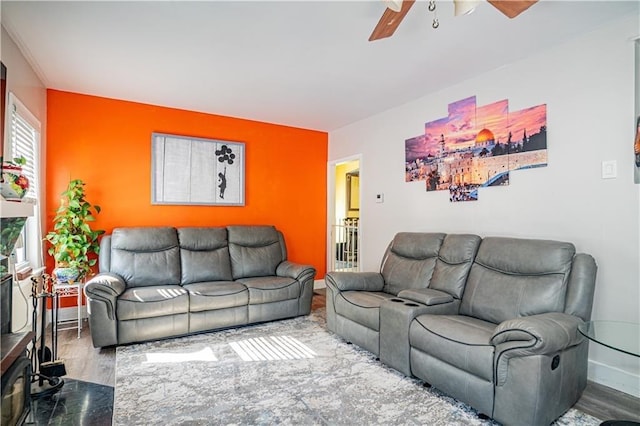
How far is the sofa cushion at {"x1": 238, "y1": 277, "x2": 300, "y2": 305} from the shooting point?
12.4ft

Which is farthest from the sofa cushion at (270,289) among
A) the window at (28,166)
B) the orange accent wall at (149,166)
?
the window at (28,166)

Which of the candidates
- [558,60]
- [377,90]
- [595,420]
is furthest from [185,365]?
[558,60]

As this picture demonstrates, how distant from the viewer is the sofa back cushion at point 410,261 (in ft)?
10.7

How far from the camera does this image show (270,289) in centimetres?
384

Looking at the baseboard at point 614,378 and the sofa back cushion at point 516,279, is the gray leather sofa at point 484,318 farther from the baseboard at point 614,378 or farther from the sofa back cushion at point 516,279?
the baseboard at point 614,378

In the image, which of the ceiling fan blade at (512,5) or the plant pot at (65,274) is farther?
the plant pot at (65,274)

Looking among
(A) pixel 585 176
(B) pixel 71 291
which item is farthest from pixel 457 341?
(B) pixel 71 291

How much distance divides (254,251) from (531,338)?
3177mm

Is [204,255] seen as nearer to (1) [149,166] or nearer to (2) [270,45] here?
(1) [149,166]

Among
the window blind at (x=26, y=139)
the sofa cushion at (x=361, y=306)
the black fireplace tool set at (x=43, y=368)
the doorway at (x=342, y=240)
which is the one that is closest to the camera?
the black fireplace tool set at (x=43, y=368)

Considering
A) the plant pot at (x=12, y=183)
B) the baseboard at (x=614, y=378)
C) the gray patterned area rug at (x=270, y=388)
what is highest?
the plant pot at (x=12, y=183)

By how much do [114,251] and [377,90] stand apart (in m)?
3.26

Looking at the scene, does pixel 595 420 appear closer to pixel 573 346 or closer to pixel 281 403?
pixel 573 346

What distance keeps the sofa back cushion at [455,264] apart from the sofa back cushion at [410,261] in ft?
0.31
